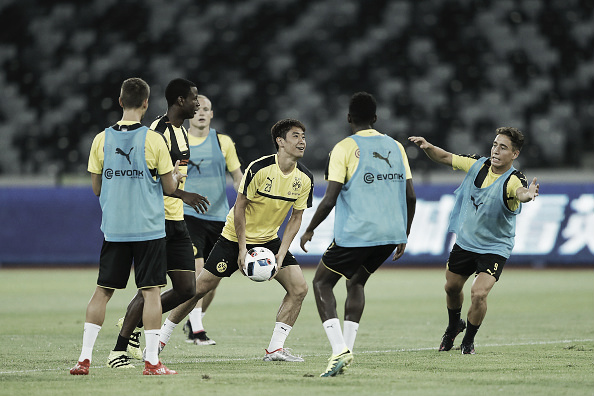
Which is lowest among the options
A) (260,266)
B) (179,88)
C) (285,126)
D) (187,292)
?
(187,292)

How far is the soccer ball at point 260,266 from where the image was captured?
324 inches

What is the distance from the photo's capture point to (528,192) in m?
8.50

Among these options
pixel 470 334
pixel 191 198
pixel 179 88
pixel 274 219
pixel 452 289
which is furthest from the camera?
pixel 452 289

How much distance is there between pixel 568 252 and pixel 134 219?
584 inches

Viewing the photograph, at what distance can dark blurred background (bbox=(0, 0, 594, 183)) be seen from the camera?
81.5 feet

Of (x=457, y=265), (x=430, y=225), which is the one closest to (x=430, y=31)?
(x=430, y=225)

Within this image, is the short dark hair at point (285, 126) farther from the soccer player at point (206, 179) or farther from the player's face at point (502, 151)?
the soccer player at point (206, 179)

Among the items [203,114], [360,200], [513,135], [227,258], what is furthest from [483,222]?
[203,114]

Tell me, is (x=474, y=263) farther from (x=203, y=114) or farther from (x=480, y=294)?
(x=203, y=114)

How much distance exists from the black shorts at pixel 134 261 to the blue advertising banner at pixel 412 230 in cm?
1271

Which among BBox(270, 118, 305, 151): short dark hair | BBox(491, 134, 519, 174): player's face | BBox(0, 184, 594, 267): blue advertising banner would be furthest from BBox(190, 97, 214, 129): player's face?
BBox(0, 184, 594, 267): blue advertising banner

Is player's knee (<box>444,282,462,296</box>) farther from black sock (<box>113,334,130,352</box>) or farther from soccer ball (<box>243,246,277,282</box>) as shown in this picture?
black sock (<box>113,334,130,352</box>)

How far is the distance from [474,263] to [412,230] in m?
11.5

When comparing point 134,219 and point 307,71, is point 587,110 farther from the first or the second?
point 134,219
